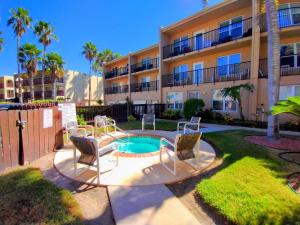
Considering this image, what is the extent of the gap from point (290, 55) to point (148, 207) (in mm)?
13661

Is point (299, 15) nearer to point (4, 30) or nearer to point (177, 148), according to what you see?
point (177, 148)

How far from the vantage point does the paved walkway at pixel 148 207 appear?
3.07 metres

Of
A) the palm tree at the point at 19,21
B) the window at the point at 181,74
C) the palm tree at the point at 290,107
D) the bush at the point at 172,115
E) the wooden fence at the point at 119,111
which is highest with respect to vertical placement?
the palm tree at the point at 19,21

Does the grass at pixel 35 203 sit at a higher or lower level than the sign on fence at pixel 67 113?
lower

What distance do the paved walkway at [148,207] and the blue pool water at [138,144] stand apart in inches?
145

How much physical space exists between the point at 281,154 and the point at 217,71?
10.5 meters

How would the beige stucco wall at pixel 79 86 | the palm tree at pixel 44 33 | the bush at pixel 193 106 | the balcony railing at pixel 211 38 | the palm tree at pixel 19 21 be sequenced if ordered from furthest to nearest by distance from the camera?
the beige stucco wall at pixel 79 86
the palm tree at pixel 44 33
the palm tree at pixel 19 21
the bush at pixel 193 106
the balcony railing at pixel 211 38

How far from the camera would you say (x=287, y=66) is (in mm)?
12352

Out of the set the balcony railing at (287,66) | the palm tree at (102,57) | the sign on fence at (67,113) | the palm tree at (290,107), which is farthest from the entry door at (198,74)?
the palm tree at (102,57)

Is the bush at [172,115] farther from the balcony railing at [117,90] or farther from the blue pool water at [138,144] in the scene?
the balcony railing at [117,90]

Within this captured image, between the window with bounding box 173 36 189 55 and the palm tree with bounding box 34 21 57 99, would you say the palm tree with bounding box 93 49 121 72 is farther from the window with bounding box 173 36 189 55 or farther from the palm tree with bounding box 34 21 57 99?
the window with bounding box 173 36 189 55

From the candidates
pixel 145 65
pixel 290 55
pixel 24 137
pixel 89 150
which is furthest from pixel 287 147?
pixel 145 65

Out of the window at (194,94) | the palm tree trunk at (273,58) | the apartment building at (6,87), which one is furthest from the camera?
the apartment building at (6,87)

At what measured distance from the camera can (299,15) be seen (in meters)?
12.3
